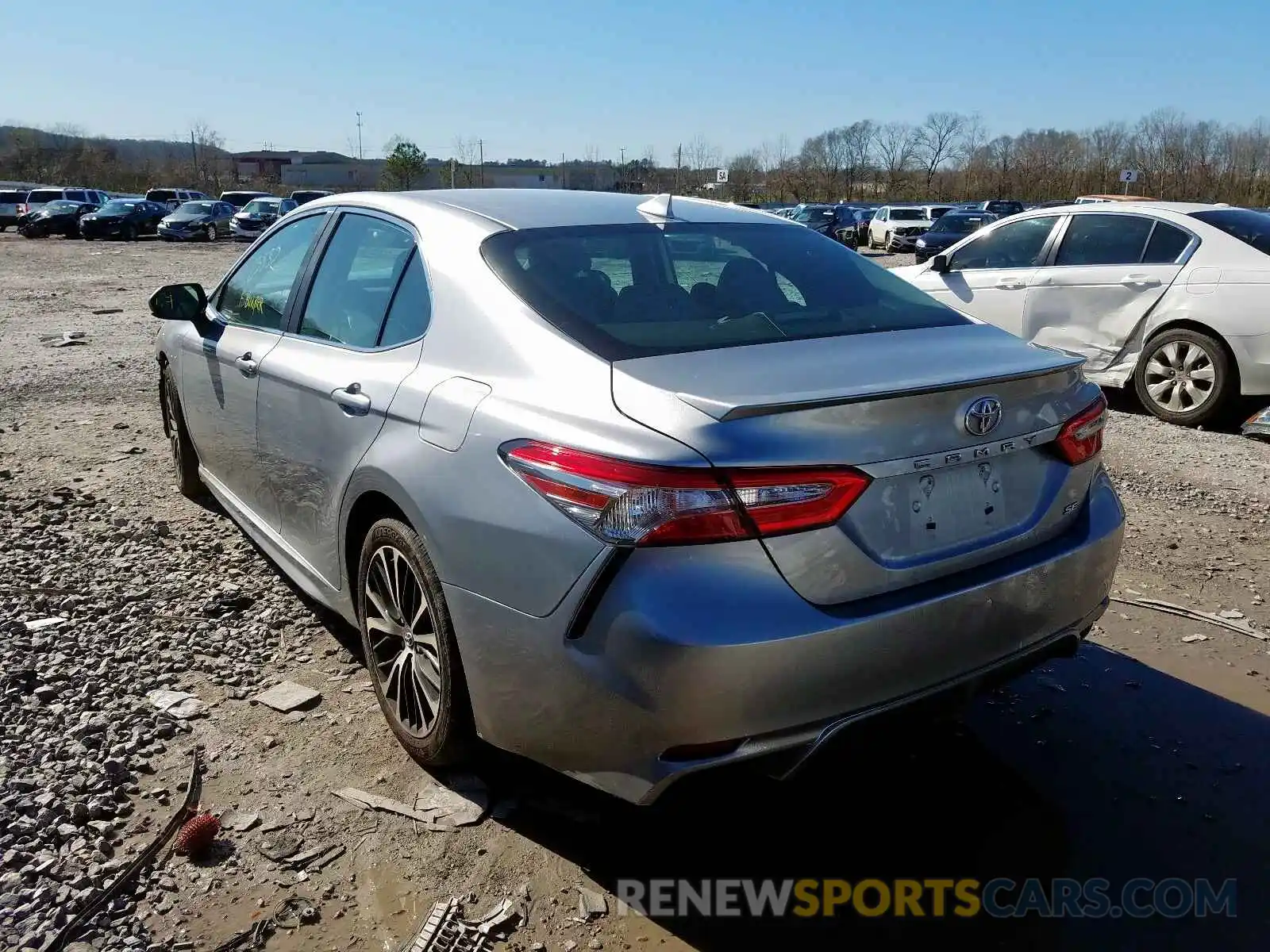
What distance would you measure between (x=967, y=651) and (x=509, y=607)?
3.59ft

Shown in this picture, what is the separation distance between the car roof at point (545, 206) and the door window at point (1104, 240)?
17.0ft

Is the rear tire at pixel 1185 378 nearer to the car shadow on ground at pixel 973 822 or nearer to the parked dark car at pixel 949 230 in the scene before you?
the car shadow on ground at pixel 973 822

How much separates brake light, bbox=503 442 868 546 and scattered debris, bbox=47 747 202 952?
4.91ft

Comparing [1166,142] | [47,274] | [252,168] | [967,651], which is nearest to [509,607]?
[967,651]

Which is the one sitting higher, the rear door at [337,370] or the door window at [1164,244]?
the door window at [1164,244]

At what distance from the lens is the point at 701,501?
2.19m

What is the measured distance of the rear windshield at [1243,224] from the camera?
24.4 ft

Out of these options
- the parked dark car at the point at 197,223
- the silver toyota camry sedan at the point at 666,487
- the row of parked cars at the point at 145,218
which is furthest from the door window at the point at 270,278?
the parked dark car at the point at 197,223

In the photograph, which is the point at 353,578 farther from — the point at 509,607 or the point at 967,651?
the point at 967,651

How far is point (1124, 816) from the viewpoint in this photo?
9.61 feet

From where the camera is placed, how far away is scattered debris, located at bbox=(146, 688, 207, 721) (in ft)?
11.4

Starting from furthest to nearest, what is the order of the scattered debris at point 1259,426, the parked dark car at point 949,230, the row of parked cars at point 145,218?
the row of parked cars at point 145,218, the parked dark car at point 949,230, the scattered debris at point 1259,426

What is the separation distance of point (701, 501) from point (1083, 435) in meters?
1.25

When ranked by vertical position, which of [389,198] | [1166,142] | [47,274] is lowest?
[47,274]
